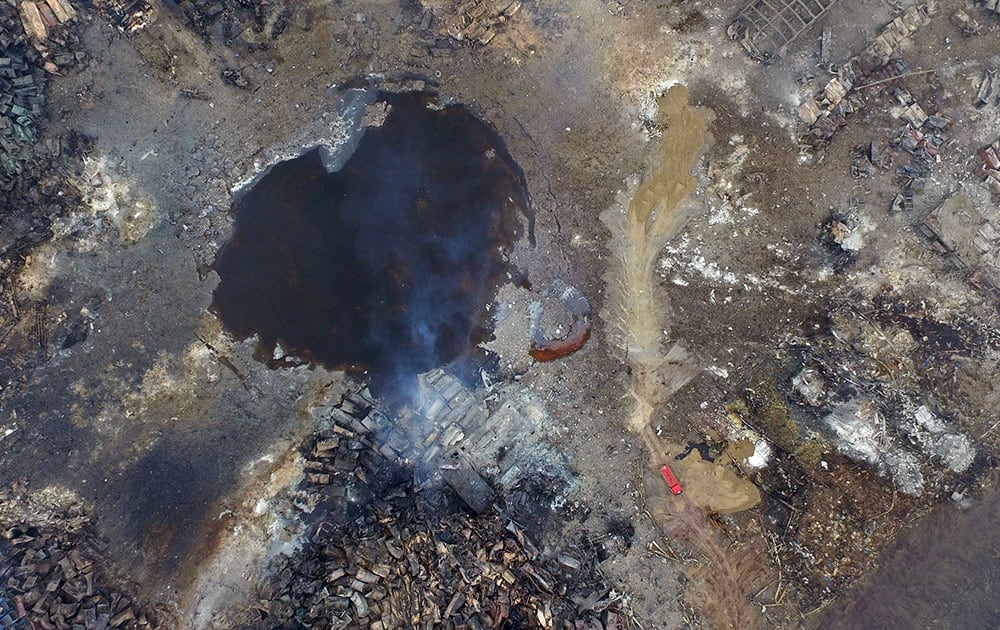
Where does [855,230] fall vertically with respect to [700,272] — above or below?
below

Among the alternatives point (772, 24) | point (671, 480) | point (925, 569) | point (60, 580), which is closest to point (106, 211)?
point (60, 580)

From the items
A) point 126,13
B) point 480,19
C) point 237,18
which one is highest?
point 126,13

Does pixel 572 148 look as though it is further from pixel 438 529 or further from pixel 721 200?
pixel 438 529

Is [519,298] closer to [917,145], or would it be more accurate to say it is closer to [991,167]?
[917,145]

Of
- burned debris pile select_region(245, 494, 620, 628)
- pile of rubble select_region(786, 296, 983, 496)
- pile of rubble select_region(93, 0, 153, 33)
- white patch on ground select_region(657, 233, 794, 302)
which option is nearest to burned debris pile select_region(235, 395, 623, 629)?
burned debris pile select_region(245, 494, 620, 628)

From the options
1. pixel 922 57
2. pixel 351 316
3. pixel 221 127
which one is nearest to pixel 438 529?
pixel 351 316

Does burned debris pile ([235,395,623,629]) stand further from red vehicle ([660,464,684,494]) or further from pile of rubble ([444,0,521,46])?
pile of rubble ([444,0,521,46])

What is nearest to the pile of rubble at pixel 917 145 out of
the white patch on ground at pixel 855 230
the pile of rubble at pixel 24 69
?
the white patch on ground at pixel 855 230

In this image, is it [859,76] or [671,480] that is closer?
[671,480]
